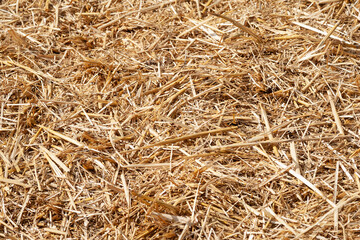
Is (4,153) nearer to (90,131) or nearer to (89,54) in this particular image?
(90,131)

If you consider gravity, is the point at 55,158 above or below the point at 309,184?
below

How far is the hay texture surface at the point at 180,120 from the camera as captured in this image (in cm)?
184

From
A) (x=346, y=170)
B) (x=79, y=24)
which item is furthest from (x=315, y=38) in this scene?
(x=79, y=24)

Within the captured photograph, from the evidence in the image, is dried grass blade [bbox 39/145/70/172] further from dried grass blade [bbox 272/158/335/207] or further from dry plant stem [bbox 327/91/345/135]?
dry plant stem [bbox 327/91/345/135]

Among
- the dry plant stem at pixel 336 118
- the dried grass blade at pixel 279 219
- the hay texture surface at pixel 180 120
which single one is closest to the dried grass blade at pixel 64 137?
the hay texture surface at pixel 180 120

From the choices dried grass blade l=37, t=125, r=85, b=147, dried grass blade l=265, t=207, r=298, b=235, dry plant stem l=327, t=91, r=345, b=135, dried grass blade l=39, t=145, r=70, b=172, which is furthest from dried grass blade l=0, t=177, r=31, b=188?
dry plant stem l=327, t=91, r=345, b=135

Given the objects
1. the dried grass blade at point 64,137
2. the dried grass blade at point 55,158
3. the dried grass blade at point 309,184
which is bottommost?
the dried grass blade at point 55,158

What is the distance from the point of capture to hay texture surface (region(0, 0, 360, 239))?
1844 millimetres

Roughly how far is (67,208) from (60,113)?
0.61m

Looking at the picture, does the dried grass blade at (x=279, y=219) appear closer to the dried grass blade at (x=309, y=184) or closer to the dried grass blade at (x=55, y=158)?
the dried grass blade at (x=309, y=184)

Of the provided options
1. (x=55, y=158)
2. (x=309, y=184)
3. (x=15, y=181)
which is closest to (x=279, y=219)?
(x=309, y=184)

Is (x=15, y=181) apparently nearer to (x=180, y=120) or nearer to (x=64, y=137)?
(x=64, y=137)

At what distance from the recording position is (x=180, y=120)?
2.12m

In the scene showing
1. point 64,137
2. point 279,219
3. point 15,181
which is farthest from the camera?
point 64,137
